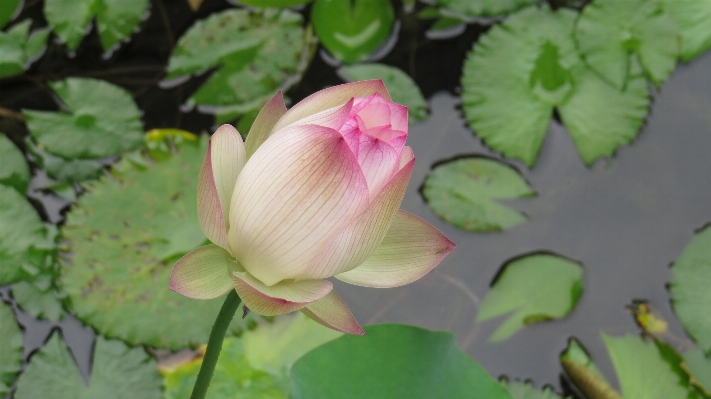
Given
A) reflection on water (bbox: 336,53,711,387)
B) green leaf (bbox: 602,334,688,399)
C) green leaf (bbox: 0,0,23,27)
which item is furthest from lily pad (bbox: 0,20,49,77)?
green leaf (bbox: 602,334,688,399)

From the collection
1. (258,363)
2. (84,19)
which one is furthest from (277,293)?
(84,19)

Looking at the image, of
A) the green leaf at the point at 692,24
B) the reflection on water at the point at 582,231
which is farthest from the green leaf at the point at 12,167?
the green leaf at the point at 692,24

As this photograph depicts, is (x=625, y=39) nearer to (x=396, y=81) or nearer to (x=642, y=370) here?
(x=396, y=81)

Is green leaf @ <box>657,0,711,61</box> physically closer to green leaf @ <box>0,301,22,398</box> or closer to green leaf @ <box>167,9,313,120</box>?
green leaf @ <box>167,9,313,120</box>

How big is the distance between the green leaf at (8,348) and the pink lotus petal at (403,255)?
661 mm

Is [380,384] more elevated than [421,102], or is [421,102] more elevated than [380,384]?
[421,102]

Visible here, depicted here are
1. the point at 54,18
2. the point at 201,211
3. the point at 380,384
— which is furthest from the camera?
the point at 54,18

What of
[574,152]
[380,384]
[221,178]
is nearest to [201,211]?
[221,178]

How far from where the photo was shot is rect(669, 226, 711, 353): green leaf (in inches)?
41.9

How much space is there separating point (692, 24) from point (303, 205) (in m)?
1.25

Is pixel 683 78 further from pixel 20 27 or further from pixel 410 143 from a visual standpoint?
pixel 20 27

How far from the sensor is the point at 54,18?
1277 mm

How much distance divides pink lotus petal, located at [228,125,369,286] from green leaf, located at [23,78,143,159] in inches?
27.7

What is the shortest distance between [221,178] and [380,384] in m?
0.35
